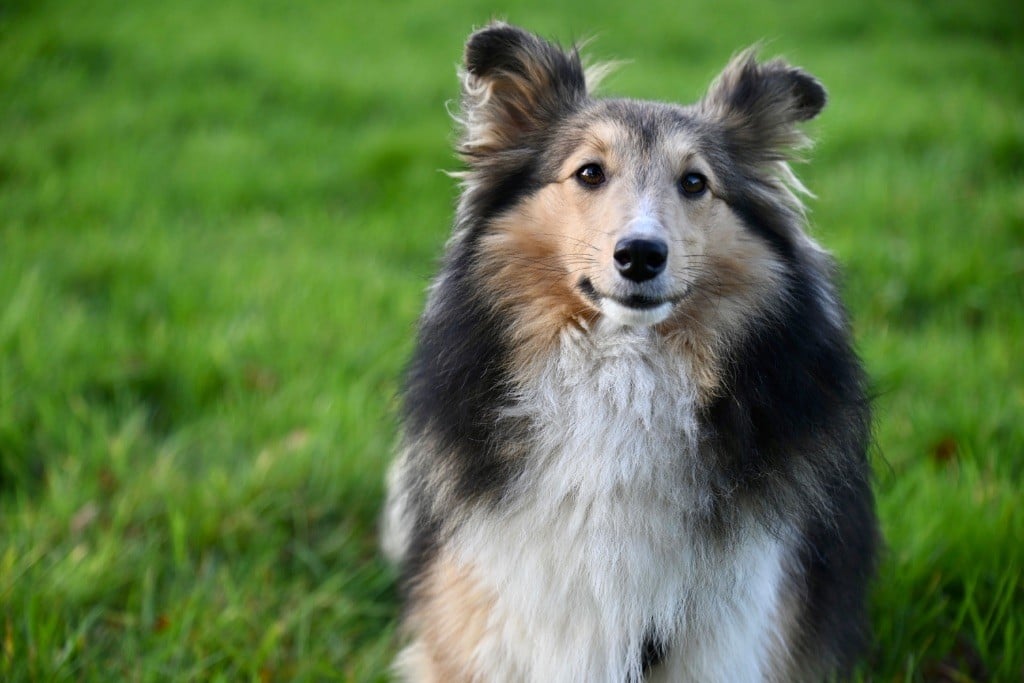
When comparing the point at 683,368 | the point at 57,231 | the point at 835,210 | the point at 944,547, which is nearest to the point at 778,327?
the point at 683,368

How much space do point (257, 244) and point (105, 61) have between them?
351 centimetres

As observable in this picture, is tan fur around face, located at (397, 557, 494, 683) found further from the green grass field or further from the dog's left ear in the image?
the dog's left ear

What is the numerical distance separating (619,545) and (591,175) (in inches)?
38.6

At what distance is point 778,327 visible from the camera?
2256 millimetres

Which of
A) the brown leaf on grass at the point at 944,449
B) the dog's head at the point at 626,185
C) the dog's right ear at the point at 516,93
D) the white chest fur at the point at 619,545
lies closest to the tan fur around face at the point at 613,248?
the dog's head at the point at 626,185

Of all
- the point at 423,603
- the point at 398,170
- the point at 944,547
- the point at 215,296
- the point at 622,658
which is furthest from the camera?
the point at 398,170

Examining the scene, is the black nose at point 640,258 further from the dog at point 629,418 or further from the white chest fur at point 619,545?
the white chest fur at point 619,545

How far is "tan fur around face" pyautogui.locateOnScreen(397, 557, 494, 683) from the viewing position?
7.54 feet

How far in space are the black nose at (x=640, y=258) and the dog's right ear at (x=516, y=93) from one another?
2.02 ft

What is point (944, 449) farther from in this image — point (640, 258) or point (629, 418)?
point (640, 258)

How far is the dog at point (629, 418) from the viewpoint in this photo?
2152 millimetres

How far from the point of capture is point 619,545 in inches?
84.0

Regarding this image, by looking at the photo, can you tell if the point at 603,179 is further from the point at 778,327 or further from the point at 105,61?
the point at 105,61

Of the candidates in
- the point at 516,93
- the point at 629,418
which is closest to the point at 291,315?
the point at 516,93
